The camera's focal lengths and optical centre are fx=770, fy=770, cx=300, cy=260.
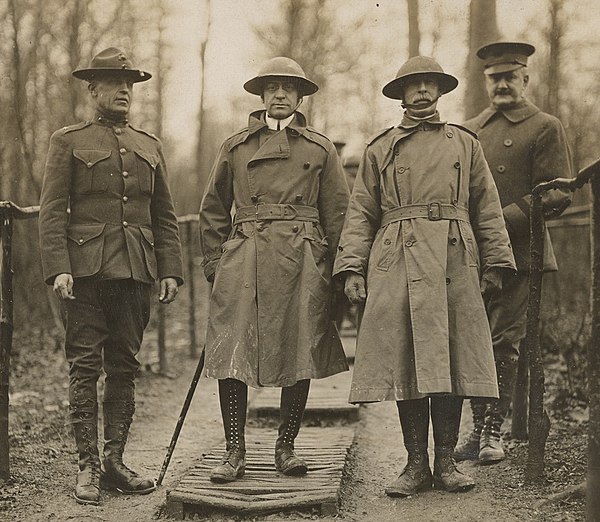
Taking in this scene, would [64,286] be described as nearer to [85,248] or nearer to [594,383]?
[85,248]

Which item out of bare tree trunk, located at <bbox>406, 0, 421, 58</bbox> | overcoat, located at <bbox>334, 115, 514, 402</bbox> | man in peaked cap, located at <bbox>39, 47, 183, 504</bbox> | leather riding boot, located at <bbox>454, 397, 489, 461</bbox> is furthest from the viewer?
bare tree trunk, located at <bbox>406, 0, 421, 58</bbox>

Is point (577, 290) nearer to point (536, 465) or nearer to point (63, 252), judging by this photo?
point (536, 465)

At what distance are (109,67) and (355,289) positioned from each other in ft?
5.55

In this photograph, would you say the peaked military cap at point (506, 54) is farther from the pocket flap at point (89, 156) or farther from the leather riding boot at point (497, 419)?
the pocket flap at point (89, 156)

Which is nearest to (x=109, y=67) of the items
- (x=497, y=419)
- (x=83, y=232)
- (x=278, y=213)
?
(x=83, y=232)

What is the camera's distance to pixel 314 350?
12.6ft

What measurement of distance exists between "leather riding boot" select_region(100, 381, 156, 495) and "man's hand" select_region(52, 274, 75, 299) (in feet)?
1.90

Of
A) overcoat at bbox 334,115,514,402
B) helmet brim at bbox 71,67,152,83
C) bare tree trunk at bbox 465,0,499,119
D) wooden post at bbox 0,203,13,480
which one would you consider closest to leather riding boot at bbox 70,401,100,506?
wooden post at bbox 0,203,13,480

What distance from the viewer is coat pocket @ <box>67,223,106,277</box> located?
3842 mm

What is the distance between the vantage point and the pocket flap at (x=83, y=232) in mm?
3889

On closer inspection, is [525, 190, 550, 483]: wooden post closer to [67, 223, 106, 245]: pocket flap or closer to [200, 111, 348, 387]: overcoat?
[200, 111, 348, 387]: overcoat

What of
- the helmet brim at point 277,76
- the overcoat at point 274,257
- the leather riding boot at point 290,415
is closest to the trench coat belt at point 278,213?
the overcoat at point 274,257

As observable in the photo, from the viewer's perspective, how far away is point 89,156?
12.9 feet

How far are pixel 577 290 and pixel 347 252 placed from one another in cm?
421
